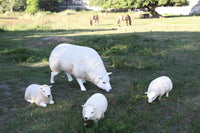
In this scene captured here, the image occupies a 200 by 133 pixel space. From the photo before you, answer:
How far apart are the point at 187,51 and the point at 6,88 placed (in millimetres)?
7824

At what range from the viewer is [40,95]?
488cm

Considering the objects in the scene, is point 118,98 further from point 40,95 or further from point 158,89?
point 40,95

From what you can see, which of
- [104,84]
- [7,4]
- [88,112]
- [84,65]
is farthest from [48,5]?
[88,112]

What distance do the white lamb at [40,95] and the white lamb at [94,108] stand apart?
1261 millimetres

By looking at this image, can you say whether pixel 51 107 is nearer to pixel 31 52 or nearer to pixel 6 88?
pixel 6 88

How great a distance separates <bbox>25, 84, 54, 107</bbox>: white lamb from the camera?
188 inches

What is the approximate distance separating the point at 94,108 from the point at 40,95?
1645 mm

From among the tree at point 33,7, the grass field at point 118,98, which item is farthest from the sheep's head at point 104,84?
the tree at point 33,7

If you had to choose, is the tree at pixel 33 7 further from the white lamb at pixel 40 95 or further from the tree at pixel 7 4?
the white lamb at pixel 40 95

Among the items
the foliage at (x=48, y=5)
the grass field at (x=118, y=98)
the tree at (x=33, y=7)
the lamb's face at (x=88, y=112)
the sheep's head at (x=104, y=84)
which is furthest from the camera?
the foliage at (x=48, y=5)

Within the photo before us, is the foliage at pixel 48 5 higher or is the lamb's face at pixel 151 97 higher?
the foliage at pixel 48 5

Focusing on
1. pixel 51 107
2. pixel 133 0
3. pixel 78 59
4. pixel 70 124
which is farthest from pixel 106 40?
pixel 133 0

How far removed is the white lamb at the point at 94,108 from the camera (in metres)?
3.75

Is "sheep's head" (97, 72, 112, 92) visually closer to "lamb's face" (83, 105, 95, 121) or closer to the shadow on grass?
the shadow on grass
